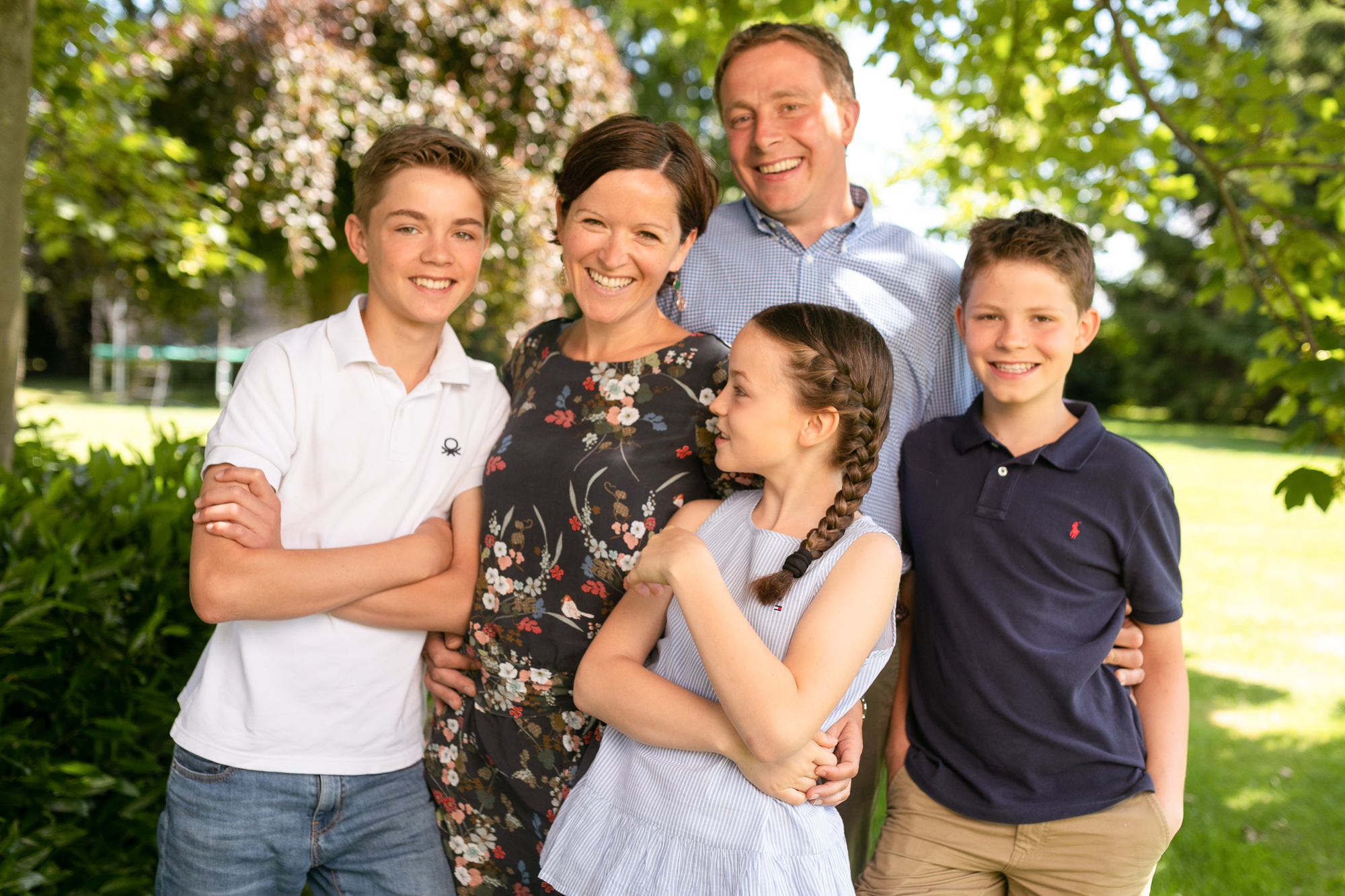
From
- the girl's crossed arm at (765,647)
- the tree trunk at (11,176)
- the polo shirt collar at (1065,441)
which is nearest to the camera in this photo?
the girl's crossed arm at (765,647)

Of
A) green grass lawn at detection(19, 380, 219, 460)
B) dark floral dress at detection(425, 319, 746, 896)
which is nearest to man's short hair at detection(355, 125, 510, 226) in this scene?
dark floral dress at detection(425, 319, 746, 896)

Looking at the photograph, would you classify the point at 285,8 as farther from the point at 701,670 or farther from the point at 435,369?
the point at 701,670

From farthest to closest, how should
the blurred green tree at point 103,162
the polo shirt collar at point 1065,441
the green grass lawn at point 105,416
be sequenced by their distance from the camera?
the green grass lawn at point 105,416, the blurred green tree at point 103,162, the polo shirt collar at point 1065,441

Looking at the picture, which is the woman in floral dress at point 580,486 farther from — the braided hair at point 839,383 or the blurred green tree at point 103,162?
the blurred green tree at point 103,162

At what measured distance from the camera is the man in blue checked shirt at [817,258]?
7.18 feet

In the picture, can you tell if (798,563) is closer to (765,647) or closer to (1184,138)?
(765,647)

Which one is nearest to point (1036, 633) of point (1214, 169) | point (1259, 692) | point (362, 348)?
point (362, 348)

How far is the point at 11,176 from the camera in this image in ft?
9.42

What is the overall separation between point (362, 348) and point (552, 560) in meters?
0.58

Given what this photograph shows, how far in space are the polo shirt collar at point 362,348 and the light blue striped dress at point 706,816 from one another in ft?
2.34

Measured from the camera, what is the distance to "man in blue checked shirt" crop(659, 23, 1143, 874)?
7.18ft

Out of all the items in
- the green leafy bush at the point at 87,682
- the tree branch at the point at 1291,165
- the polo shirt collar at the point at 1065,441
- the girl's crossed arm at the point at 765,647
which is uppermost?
the tree branch at the point at 1291,165

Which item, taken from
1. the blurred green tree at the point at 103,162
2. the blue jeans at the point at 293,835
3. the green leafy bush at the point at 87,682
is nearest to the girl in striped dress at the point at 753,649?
the blue jeans at the point at 293,835

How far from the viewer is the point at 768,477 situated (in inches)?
63.6
